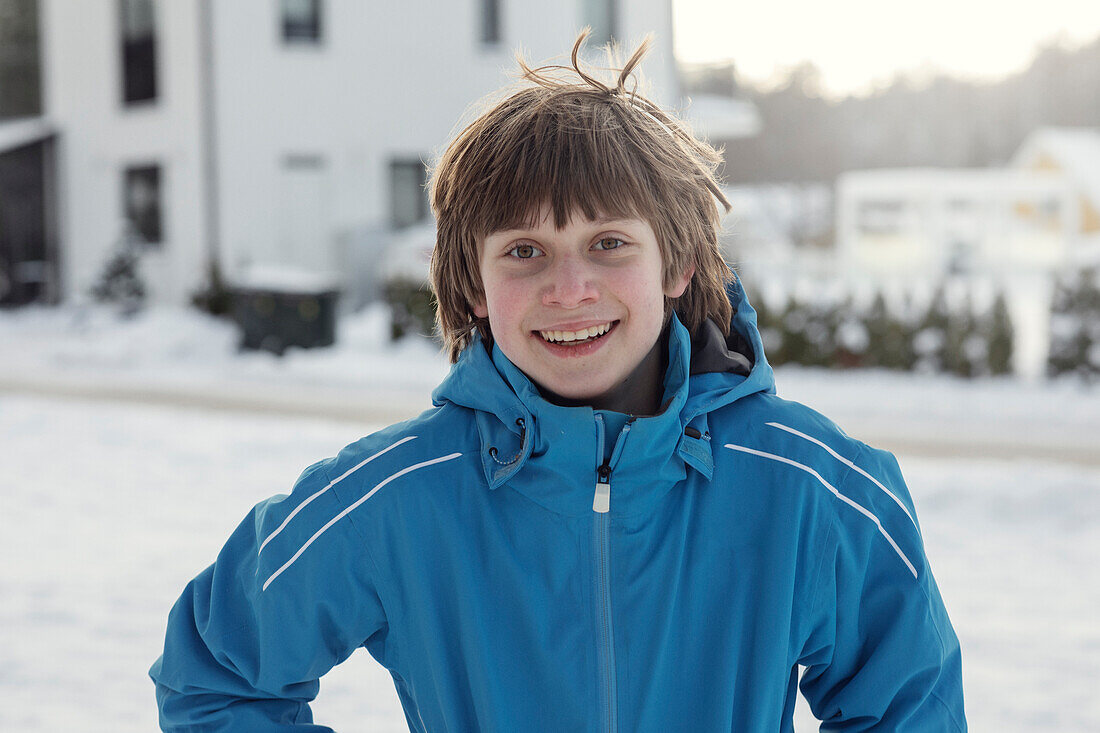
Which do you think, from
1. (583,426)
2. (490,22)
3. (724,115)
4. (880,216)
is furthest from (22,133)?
(880,216)

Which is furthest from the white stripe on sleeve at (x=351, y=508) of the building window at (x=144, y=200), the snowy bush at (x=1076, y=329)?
the building window at (x=144, y=200)

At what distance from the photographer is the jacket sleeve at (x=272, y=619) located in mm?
1674

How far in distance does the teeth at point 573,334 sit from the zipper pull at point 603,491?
0.68ft

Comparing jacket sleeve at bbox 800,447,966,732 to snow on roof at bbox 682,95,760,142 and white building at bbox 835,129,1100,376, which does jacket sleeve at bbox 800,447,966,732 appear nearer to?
snow on roof at bbox 682,95,760,142

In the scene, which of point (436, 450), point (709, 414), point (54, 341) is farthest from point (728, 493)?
point (54, 341)

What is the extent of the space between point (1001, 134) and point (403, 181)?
51.1 meters

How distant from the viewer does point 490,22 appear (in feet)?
63.1

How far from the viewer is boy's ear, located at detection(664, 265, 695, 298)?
6.01 feet

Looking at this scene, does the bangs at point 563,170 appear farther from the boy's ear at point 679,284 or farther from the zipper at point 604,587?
the zipper at point 604,587

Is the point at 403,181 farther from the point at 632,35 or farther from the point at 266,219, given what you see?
the point at 632,35

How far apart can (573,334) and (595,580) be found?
36 centimetres

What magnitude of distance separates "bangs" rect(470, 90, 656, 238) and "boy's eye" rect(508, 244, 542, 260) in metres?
0.04

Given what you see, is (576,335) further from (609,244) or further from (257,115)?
(257,115)

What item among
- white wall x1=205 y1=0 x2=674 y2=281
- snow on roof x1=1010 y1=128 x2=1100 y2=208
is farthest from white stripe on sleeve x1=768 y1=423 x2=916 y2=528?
snow on roof x1=1010 y1=128 x2=1100 y2=208
